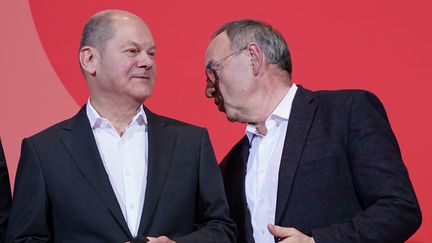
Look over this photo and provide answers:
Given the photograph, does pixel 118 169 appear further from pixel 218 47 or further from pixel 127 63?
pixel 218 47

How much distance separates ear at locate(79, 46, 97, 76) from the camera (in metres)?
2.29

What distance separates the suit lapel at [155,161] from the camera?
2.06 meters

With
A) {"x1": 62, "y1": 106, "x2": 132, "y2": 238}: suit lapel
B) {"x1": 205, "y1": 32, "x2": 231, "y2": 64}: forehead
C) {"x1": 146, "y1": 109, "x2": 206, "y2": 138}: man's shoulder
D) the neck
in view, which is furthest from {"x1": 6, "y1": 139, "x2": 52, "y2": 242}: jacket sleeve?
{"x1": 205, "y1": 32, "x2": 231, "y2": 64}: forehead

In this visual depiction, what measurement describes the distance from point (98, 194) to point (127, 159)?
0.50ft

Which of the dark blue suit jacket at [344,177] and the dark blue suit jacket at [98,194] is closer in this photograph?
the dark blue suit jacket at [98,194]

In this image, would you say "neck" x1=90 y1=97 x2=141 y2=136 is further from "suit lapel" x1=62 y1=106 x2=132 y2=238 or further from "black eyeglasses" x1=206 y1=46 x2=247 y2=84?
"black eyeglasses" x1=206 y1=46 x2=247 y2=84

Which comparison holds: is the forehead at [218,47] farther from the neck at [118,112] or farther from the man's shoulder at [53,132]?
the man's shoulder at [53,132]

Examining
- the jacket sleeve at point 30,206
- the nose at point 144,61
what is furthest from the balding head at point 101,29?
the jacket sleeve at point 30,206

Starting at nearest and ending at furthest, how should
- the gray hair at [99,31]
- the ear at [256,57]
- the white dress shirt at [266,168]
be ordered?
the gray hair at [99,31] → the white dress shirt at [266,168] → the ear at [256,57]

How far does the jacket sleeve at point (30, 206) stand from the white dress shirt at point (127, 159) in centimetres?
19

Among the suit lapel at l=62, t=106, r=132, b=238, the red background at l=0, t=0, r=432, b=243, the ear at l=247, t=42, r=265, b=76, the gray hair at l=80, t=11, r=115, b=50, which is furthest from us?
the red background at l=0, t=0, r=432, b=243

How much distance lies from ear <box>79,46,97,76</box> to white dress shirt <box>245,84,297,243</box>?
587 millimetres

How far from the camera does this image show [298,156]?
7.60 feet

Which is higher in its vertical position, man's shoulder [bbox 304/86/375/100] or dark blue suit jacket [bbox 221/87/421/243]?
man's shoulder [bbox 304/86/375/100]
